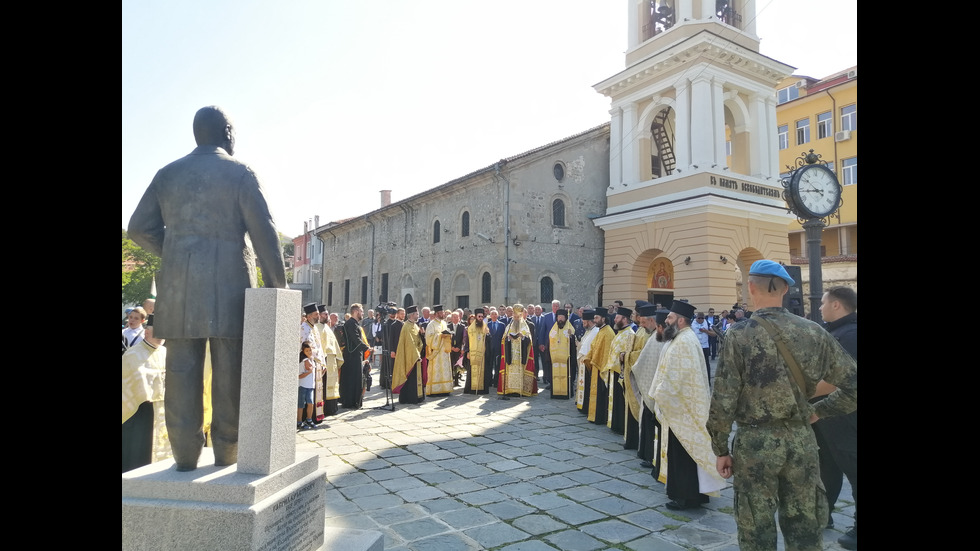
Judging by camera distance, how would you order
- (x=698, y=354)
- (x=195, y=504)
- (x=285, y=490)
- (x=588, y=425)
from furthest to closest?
(x=588, y=425)
(x=698, y=354)
(x=285, y=490)
(x=195, y=504)

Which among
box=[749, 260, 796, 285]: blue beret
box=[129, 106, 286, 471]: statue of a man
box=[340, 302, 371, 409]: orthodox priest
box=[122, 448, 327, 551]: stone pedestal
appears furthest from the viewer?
box=[340, 302, 371, 409]: orthodox priest

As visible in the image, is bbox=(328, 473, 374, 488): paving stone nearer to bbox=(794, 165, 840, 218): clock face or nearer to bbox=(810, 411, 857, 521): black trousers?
bbox=(810, 411, 857, 521): black trousers

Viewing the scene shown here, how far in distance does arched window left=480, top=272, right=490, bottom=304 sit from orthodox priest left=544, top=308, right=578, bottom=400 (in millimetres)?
11026

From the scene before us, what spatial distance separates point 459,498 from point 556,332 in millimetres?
7045

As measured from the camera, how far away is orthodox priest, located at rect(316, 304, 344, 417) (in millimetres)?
9086

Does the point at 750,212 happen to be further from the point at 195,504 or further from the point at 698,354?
the point at 195,504

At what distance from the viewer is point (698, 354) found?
4.86 m

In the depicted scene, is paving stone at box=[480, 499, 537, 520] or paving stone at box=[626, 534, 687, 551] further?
paving stone at box=[480, 499, 537, 520]

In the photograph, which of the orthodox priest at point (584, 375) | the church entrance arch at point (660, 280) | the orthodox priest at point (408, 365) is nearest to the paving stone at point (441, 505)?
the orthodox priest at point (584, 375)

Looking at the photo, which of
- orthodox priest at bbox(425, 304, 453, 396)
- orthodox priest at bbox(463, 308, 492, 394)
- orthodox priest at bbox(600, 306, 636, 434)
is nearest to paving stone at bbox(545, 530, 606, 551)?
orthodox priest at bbox(600, 306, 636, 434)

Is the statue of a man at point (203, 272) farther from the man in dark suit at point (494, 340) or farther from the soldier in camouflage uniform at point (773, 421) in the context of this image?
the man in dark suit at point (494, 340)

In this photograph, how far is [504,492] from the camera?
17.0ft

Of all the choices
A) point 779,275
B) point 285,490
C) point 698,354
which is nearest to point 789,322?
point 779,275

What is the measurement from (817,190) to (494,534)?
6.77 m
